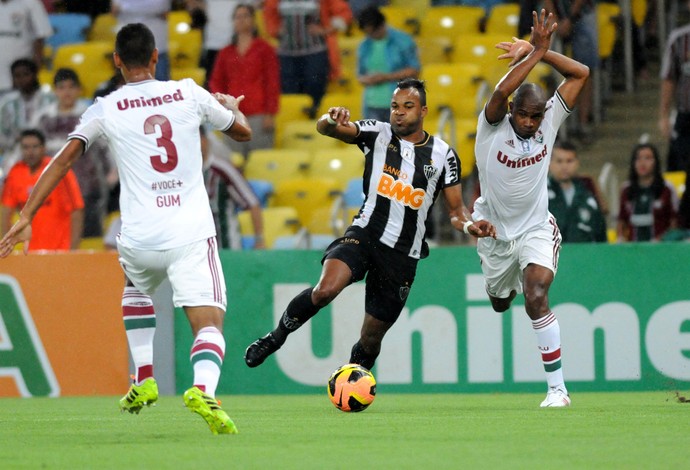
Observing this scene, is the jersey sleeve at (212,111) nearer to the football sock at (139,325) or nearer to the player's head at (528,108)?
the football sock at (139,325)

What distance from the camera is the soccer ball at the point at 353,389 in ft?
31.3

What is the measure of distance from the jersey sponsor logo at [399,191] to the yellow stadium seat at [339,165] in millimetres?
5363

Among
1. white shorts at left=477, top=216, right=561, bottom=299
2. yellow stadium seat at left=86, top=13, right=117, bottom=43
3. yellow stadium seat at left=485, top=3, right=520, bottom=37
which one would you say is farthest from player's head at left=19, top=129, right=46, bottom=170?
yellow stadium seat at left=485, top=3, right=520, bottom=37

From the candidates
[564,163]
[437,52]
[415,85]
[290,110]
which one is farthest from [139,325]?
[437,52]

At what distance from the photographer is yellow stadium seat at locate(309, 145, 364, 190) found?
15508 millimetres

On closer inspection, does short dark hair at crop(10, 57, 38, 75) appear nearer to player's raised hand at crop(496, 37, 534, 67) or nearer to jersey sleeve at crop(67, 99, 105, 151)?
player's raised hand at crop(496, 37, 534, 67)

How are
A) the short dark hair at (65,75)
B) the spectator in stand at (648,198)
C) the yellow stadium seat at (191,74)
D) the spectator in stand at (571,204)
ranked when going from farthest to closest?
the yellow stadium seat at (191,74), the short dark hair at (65,75), the spectator in stand at (648,198), the spectator in stand at (571,204)

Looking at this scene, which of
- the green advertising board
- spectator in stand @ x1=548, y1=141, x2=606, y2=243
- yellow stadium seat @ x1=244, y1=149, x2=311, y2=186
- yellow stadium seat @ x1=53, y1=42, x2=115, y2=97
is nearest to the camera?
the green advertising board

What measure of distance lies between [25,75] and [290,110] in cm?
301

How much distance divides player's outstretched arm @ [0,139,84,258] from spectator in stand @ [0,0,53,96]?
9.37m

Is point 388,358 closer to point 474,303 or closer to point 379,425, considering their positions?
point 474,303

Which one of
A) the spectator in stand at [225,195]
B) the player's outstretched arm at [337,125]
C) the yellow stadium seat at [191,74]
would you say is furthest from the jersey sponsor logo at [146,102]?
the yellow stadium seat at [191,74]

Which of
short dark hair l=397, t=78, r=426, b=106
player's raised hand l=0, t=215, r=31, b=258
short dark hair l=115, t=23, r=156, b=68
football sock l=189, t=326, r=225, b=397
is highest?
short dark hair l=115, t=23, r=156, b=68

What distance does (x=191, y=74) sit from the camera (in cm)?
1756
